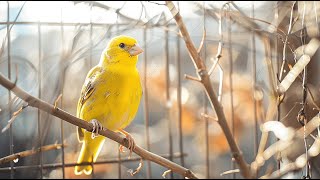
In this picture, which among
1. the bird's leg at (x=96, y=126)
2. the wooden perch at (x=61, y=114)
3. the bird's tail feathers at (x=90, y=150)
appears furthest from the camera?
the bird's tail feathers at (x=90, y=150)

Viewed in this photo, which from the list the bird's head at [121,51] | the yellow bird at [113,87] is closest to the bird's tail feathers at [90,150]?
the yellow bird at [113,87]

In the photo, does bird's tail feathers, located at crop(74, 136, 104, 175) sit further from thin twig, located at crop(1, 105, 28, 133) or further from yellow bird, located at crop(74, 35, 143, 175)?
thin twig, located at crop(1, 105, 28, 133)

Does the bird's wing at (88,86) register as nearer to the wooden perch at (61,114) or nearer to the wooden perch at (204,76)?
the wooden perch at (61,114)

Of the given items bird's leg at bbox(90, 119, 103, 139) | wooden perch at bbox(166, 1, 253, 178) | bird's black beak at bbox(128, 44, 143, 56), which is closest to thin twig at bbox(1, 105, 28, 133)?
bird's leg at bbox(90, 119, 103, 139)

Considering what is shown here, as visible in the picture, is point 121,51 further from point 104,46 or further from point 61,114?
point 61,114

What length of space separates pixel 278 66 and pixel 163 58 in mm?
560

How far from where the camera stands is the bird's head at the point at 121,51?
1204 mm

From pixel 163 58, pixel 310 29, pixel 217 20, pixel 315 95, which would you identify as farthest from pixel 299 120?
pixel 163 58

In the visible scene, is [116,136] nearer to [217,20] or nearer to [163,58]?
[217,20]

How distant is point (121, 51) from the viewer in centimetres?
121

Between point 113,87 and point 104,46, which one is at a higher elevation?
point 104,46

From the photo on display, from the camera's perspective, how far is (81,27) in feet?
4.25

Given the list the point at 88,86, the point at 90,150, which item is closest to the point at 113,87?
the point at 88,86

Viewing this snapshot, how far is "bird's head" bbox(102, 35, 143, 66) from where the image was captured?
3.95 ft
